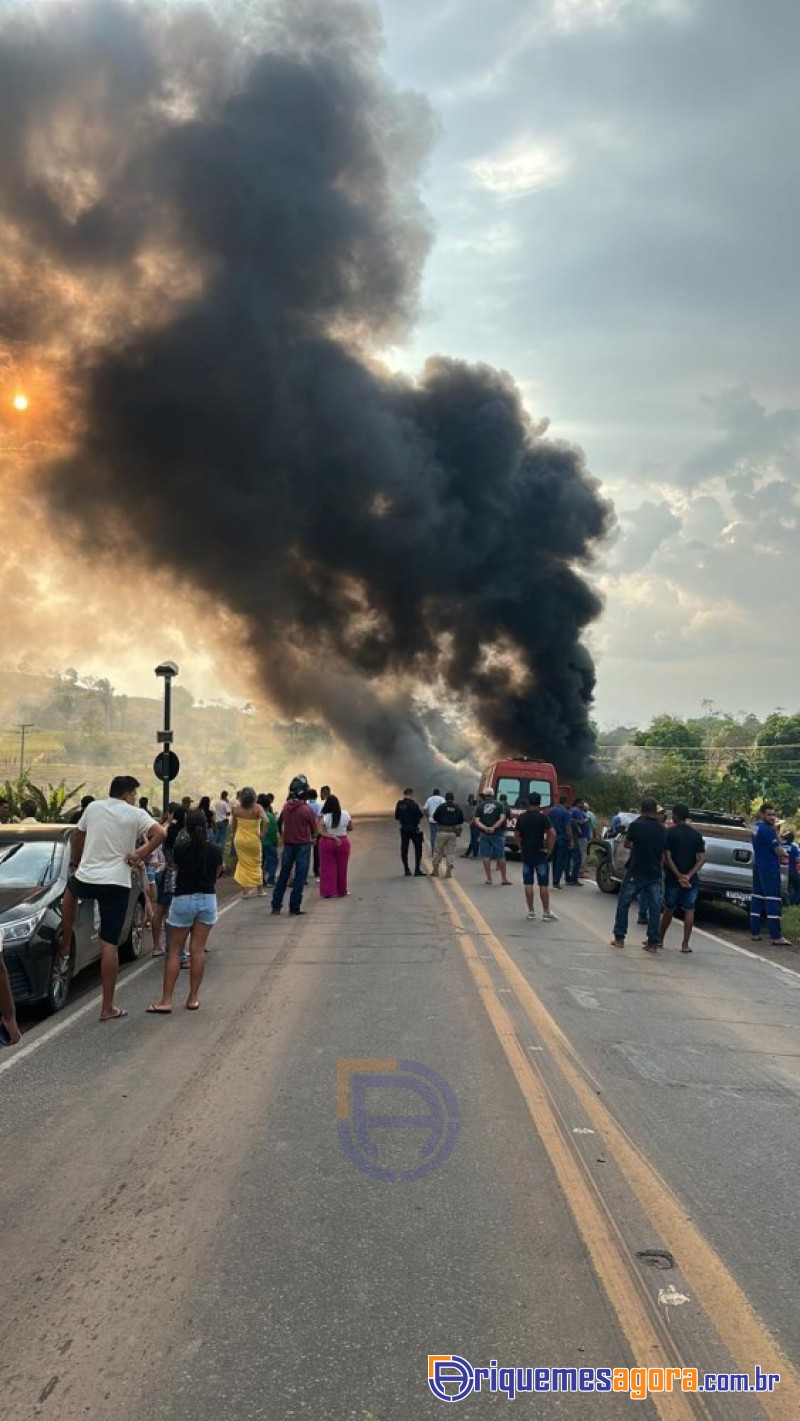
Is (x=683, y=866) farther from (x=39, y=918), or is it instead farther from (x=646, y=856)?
(x=39, y=918)

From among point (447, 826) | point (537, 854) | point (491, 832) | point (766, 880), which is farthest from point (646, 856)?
point (447, 826)

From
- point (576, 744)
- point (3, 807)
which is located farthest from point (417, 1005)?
point (576, 744)

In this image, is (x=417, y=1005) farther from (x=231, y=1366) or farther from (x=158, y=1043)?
(x=231, y=1366)

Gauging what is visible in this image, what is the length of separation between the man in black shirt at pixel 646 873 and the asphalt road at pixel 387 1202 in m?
2.88

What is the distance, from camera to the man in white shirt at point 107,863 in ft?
23.2

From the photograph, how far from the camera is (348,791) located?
173 ft

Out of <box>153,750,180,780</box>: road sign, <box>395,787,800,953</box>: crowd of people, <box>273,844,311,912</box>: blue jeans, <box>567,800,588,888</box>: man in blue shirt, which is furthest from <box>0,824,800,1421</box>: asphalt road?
<box>153,750,180,780</box>: road sign

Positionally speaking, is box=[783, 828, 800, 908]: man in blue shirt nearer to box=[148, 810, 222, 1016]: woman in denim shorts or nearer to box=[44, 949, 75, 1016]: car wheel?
box=[148, 810, 222, 1016]: woman in denim shorts

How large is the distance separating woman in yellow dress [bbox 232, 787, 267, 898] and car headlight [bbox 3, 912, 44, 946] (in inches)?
192

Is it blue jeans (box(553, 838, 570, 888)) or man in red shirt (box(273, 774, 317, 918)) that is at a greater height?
man in red shirt (box(273, 774, 317, 918))

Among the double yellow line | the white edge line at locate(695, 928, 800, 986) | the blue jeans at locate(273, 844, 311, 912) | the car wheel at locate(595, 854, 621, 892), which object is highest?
the blue jeans at locate(273, 844, 311, 912)

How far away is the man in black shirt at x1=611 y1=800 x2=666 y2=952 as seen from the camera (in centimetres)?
1080

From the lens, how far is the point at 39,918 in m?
7.39

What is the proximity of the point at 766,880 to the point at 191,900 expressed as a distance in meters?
8.05
